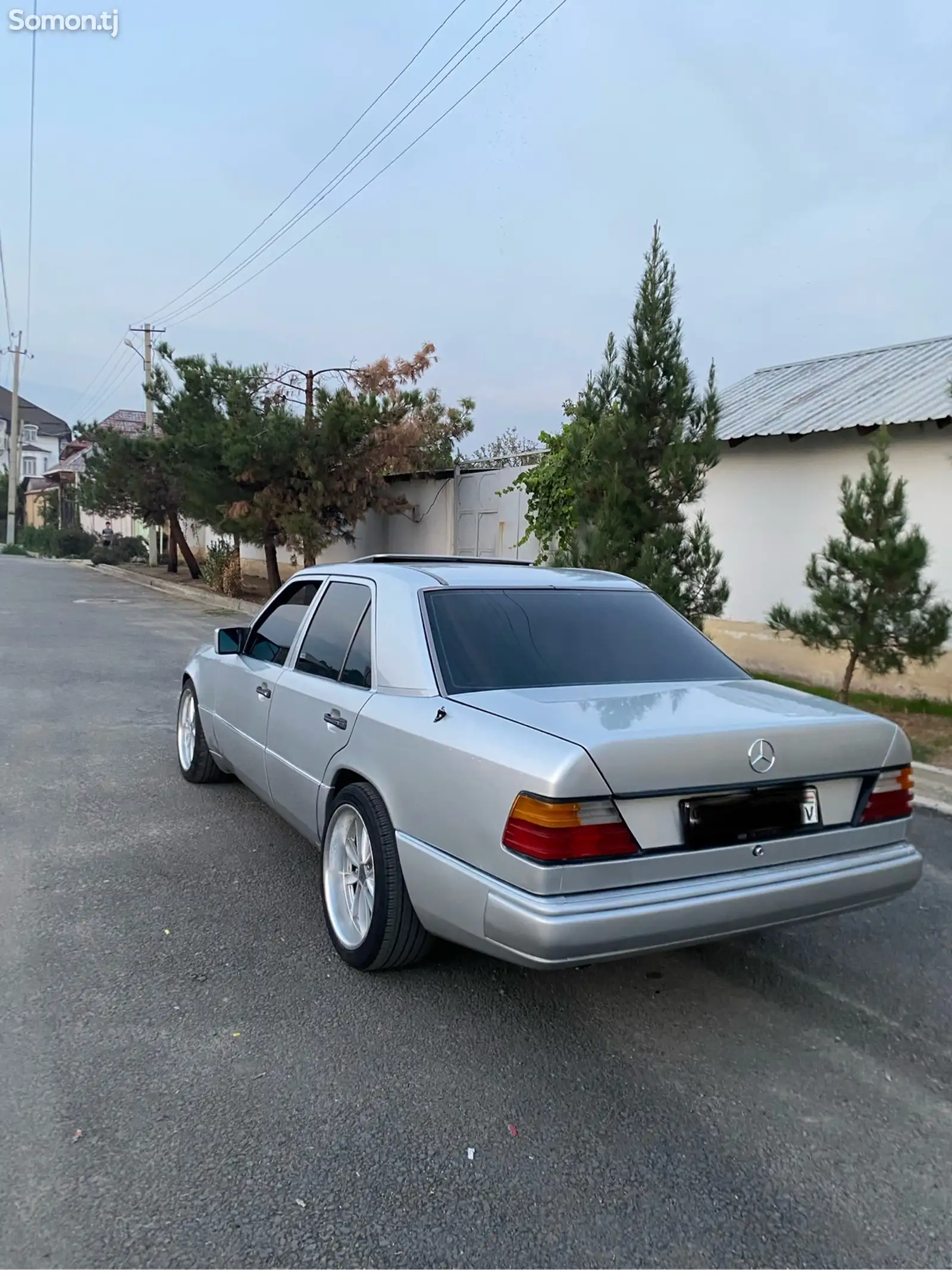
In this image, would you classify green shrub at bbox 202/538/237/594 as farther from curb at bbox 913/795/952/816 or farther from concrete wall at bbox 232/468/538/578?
curb at bbox 913/795/952/816

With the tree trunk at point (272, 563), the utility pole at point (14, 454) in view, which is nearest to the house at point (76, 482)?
the utility pole at point (14, 454)

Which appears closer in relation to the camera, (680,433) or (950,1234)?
(950,1234)

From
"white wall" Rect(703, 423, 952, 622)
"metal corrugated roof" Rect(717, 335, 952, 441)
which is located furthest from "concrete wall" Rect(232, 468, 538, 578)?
"metal corrugated roof" Rect(717, 335, 952, 441)

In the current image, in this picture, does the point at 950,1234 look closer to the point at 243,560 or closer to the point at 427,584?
the point at 427,584

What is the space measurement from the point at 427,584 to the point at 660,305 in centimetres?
736

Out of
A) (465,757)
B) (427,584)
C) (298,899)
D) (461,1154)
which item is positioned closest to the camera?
(461,1154)

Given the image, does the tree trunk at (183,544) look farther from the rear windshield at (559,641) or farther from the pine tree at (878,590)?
the rear windshield at (559,641)

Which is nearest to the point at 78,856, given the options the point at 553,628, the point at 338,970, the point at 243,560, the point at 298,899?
the point at 298,899

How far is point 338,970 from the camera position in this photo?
3639 millimetres

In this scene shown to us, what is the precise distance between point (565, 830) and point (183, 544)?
27.6 meters

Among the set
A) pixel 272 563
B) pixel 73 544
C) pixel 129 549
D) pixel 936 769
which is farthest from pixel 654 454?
pixel 73 544

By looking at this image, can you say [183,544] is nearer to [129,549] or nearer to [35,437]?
[129,549]

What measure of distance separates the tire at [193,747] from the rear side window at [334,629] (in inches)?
69.1

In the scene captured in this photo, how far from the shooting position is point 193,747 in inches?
243
